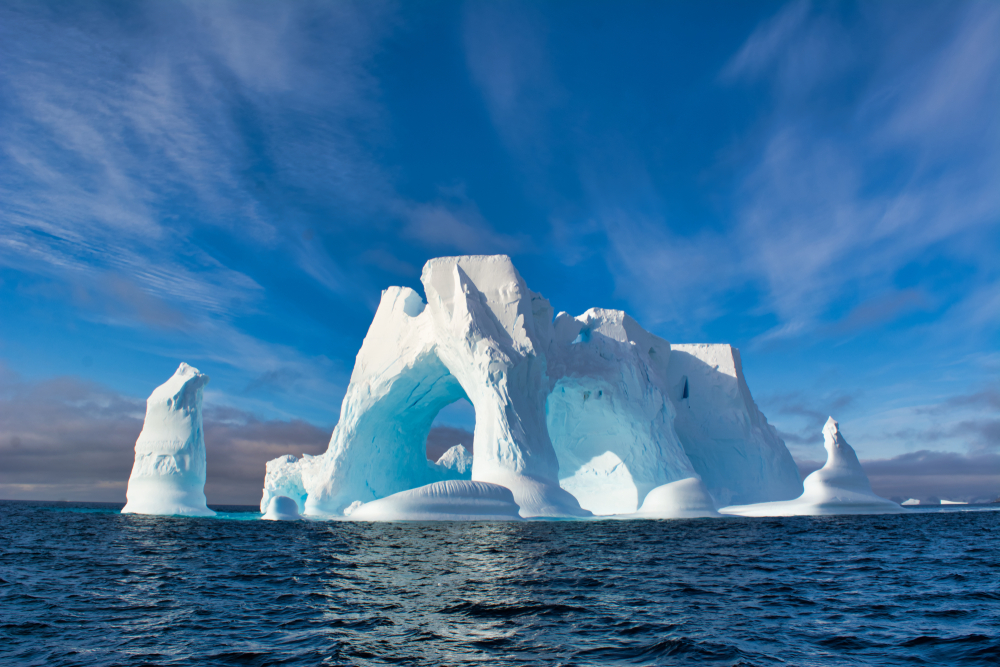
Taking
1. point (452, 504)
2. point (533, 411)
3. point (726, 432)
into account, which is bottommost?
point (452, 504)

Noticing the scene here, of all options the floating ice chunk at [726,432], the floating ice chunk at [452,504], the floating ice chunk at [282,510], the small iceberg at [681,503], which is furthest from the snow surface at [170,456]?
the floating ice chunk at [726,432]

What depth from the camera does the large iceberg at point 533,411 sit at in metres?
22.6

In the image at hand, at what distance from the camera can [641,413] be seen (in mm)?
27141

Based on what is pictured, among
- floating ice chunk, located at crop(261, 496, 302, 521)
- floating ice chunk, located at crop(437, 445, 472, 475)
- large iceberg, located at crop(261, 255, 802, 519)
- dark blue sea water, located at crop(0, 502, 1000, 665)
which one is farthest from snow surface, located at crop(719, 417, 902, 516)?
floating ice chunk, located at crop(261, 496, 302, 521)

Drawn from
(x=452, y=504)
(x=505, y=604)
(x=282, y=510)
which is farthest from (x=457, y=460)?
(x=505, y=604)

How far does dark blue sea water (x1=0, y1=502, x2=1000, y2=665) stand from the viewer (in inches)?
202

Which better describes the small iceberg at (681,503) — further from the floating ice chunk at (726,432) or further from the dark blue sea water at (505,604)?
the dark blue sea water at (505,604)

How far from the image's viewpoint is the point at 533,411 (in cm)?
2366

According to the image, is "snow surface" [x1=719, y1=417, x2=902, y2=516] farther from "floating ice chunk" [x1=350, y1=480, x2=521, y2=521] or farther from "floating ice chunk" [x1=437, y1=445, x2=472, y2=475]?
"floating ice chunk" [x1=437, y1=445, x2=472, y2=475]

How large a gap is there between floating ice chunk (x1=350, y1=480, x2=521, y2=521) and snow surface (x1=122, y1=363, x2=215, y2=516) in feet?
45.3

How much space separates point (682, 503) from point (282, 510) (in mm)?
15348

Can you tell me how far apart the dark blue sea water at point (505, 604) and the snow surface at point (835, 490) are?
990 centimetres

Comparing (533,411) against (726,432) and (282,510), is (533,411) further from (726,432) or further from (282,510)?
(726,432)

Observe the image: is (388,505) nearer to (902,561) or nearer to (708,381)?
(902,561)
